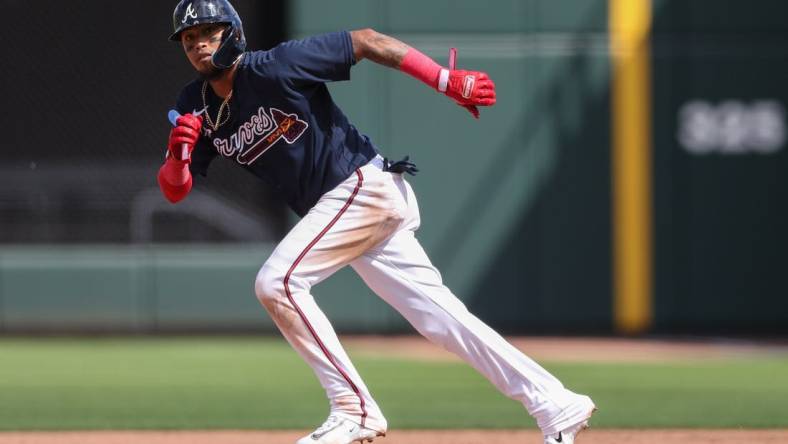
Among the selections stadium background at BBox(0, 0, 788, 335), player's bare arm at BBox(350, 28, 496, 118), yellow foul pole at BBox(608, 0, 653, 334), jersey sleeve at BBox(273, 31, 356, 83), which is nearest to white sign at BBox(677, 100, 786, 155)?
stadium background at BBox(0, 0, 788, 335)

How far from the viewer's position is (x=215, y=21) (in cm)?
500

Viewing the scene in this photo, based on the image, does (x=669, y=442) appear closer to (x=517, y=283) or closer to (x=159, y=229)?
(x=517, y=283)

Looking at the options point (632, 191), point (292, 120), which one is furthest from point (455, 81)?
point (632, 191)

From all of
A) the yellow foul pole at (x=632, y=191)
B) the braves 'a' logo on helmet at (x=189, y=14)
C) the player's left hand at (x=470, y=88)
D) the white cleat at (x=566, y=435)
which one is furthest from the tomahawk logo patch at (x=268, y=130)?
the yellow foul pole at (x=632, y=191)

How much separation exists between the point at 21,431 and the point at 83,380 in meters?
2.24

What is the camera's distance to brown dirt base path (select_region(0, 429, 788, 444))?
586 centimetres

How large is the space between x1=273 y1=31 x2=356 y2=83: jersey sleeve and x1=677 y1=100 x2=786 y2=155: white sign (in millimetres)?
7496

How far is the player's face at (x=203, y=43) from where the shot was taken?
5.04 m

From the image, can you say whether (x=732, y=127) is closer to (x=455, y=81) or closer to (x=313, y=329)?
(x=455, y=81)

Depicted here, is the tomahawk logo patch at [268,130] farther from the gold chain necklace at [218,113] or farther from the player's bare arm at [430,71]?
the player's bare arm at [430,71]

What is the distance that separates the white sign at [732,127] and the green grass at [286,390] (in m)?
2.49

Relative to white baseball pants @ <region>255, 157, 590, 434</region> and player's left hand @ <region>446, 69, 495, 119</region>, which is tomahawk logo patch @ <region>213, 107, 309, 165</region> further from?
player's left hand @ <region>446, 69, 495, 119</region>

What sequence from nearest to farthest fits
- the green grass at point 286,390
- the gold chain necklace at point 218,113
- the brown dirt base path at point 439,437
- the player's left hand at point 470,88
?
1. the player's left hand at point 470,88
2. the gold chain necklace at point 218,113
3. the brown dirt base path at point 439,437
4. the green grass at point 286,390

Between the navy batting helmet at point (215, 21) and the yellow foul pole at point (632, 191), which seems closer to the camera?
the navy batting helmet at point (215, 21)
